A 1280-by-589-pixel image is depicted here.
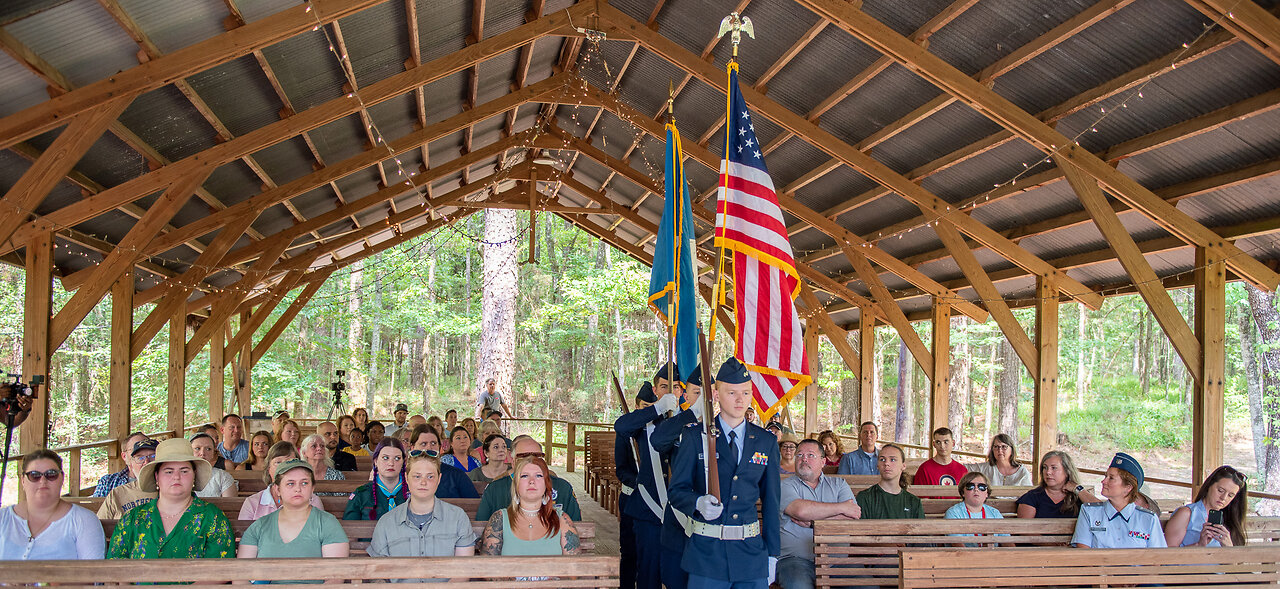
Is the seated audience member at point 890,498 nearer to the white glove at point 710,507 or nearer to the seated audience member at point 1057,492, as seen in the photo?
the seated audience member at point 1057,492

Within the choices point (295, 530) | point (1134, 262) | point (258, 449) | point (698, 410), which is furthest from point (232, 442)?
point (1134, 262)

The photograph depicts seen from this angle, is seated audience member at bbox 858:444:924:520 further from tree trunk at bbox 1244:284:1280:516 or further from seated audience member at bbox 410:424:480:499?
tree trunk at bbox 1244:284:1280:516

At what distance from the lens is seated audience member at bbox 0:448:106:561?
3.55 meters

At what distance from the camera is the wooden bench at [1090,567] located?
3.81 metres

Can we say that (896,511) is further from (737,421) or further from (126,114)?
(126,114)

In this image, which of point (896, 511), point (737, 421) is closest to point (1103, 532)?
point (896, 511)

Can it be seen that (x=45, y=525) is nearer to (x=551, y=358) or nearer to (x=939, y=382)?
(x=939, y=382)

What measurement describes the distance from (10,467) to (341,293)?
13.6 m

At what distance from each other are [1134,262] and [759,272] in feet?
13.1

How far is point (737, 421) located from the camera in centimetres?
375

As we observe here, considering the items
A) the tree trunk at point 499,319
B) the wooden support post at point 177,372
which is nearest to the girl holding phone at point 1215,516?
the wooden support post at point 177,372

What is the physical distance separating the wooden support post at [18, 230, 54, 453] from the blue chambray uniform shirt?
24.5 feet

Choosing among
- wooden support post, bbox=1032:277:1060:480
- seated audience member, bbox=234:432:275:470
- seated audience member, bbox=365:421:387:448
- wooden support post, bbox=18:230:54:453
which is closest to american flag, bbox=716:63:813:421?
seated audience member, bbox=234:432:275:470

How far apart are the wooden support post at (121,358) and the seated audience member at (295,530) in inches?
239
